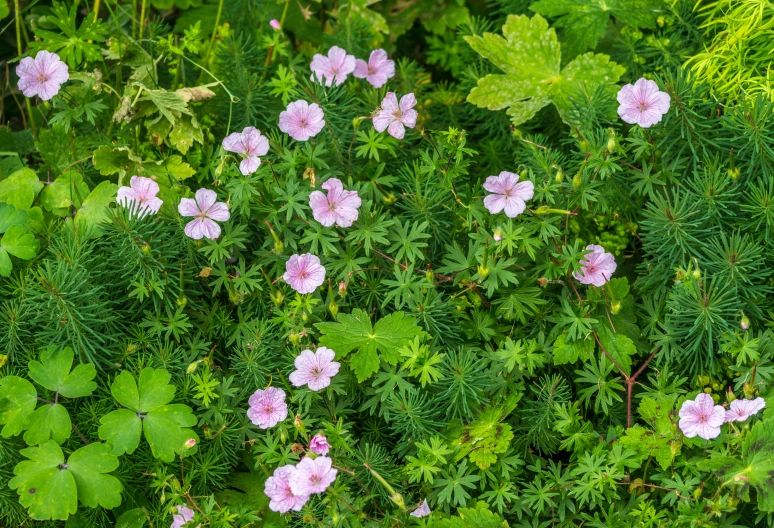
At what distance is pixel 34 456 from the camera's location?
2.13m

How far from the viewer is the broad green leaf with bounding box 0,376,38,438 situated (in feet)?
7.16

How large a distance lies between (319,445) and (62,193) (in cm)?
125

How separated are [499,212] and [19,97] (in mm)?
2229

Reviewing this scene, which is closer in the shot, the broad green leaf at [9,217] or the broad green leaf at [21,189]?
the broad green leaf at [9,217]

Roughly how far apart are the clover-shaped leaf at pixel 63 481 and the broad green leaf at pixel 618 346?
4.56ft

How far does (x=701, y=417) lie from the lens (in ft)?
6.82

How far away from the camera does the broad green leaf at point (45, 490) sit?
82.4 inches

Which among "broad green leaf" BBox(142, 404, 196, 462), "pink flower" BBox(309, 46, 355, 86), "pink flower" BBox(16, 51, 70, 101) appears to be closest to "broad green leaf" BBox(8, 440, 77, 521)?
"broad green leaf" BBox(142, 404, 196, 462)

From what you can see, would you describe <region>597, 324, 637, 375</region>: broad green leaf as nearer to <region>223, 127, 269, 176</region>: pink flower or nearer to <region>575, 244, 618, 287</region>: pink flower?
<region>575, 244, 618, 287</region>: pink flower

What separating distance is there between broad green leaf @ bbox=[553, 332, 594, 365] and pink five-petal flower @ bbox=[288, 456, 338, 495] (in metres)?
0.73

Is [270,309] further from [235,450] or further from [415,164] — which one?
[415,164]

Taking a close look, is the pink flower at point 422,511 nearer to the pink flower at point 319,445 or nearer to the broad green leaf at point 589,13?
the pink flower at point 319,445

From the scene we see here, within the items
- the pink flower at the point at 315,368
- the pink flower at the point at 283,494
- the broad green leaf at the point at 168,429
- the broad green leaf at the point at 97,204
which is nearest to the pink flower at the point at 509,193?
the pink flower at the point at 315,368

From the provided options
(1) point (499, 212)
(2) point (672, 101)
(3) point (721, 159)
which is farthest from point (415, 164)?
(3) point (721, 159)
